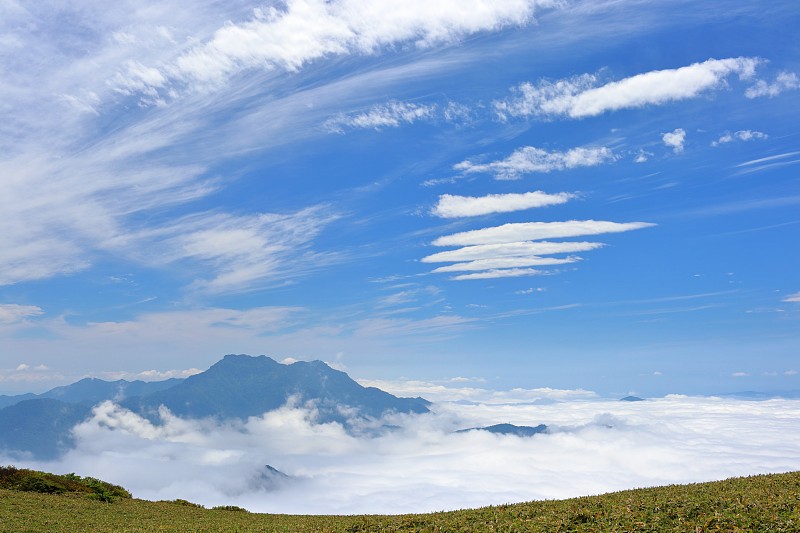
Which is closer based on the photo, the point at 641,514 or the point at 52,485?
the point at 641,514

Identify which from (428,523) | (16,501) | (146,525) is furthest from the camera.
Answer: (16,501)

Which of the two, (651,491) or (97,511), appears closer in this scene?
(651,491)

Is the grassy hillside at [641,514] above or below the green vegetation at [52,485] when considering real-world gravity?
above

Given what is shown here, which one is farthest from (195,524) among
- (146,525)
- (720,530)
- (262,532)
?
(720,530)

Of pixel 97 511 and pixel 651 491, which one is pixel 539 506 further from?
pixel 97 511

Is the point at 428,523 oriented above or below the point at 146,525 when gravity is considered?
above

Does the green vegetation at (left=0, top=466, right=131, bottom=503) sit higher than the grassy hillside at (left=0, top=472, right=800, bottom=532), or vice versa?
the grassy hillside at (left=0, top=472, right=800, bottom=532)

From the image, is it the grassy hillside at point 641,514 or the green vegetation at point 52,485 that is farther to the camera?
the green vegetation at point 52,485

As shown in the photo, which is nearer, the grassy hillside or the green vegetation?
the grassy hillside

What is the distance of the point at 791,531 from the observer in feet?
77.2

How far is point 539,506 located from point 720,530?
10.8 m

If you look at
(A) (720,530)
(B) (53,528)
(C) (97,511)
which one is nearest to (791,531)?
(A) (720,530)

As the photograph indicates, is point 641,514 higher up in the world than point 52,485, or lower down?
higher up

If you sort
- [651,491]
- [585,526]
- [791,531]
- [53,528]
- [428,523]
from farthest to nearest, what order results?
[53,528]
[651,491]
[428,523]
[585,526]
[791,531]
